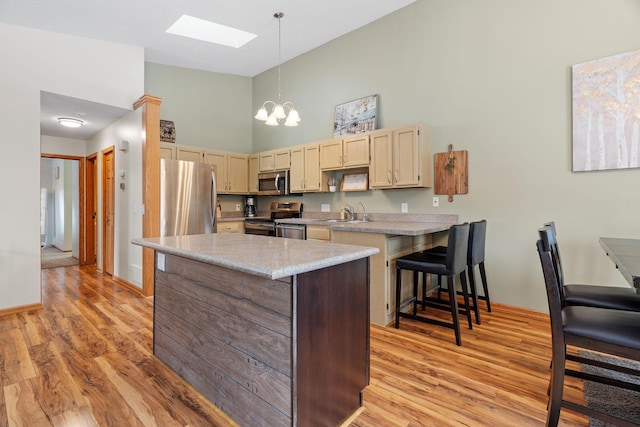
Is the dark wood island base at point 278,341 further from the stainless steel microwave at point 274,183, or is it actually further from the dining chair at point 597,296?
the stainless steel microwave at point 274,183

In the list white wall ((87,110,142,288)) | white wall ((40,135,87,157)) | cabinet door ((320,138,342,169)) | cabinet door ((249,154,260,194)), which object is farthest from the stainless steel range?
white wall ((40,135,87,157))

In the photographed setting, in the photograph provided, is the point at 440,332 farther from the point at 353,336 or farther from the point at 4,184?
the point at 4,184

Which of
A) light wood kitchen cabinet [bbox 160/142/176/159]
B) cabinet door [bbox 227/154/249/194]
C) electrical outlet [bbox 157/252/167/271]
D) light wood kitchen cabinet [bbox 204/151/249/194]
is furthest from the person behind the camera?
cabinet door [bbox 227/154/249/194]

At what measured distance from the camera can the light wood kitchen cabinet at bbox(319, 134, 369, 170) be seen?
4.15 m

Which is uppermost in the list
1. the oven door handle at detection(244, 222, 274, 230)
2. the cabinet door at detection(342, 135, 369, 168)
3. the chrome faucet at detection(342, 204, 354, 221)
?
the cabinet door at detection(342, 135, 369, 168)

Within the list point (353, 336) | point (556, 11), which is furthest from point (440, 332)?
point (556, 11)

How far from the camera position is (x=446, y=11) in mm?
3688

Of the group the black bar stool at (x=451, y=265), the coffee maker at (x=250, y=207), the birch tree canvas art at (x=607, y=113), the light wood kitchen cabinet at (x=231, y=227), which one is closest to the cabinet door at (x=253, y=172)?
the coffee maker at (x=250, y=207)

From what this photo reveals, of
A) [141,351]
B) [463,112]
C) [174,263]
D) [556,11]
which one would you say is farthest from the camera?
[463,112]

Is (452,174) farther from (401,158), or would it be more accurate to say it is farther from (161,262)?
(161,262)

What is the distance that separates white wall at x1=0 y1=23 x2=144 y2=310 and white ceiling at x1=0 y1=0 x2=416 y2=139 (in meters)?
0.18

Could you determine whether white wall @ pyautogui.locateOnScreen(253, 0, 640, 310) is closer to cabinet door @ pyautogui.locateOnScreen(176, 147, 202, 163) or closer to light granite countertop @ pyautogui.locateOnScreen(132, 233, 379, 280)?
light granite countertop @ pyautogui.locateOnScreen(132, 233, 379, 280)

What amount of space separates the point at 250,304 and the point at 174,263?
0.87 metres

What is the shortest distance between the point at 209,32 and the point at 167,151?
184 centimetres
